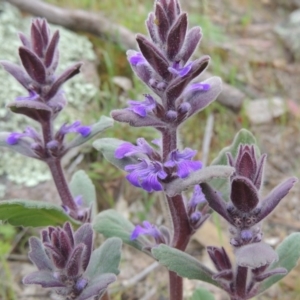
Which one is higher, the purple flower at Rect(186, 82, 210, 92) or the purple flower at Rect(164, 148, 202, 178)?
the purple flower at Rect(186, 82, 210, 92)

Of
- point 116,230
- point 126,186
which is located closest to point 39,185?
point 126,186

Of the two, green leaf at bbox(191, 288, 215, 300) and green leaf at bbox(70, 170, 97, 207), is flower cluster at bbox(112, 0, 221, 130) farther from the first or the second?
green leaf at bbox(191, 288, 215, 300)

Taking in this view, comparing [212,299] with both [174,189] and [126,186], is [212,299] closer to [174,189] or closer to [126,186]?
[174,189]

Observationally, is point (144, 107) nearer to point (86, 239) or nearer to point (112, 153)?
point (112, 153)

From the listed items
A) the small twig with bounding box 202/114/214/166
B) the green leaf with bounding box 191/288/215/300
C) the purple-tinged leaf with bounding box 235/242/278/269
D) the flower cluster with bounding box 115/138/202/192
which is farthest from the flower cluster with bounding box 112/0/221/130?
the small twig with bounding box 202/114/214/166

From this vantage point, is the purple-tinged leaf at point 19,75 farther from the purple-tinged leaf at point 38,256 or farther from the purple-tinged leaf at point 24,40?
the purple-tinged leaf at point 38,256

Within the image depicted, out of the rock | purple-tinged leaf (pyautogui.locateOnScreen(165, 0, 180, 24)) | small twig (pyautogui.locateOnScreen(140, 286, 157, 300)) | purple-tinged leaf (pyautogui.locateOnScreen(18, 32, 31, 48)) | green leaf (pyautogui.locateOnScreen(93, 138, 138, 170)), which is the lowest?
small twig (pyautogui.locateOnScreen(140, 286, 157, 300))
